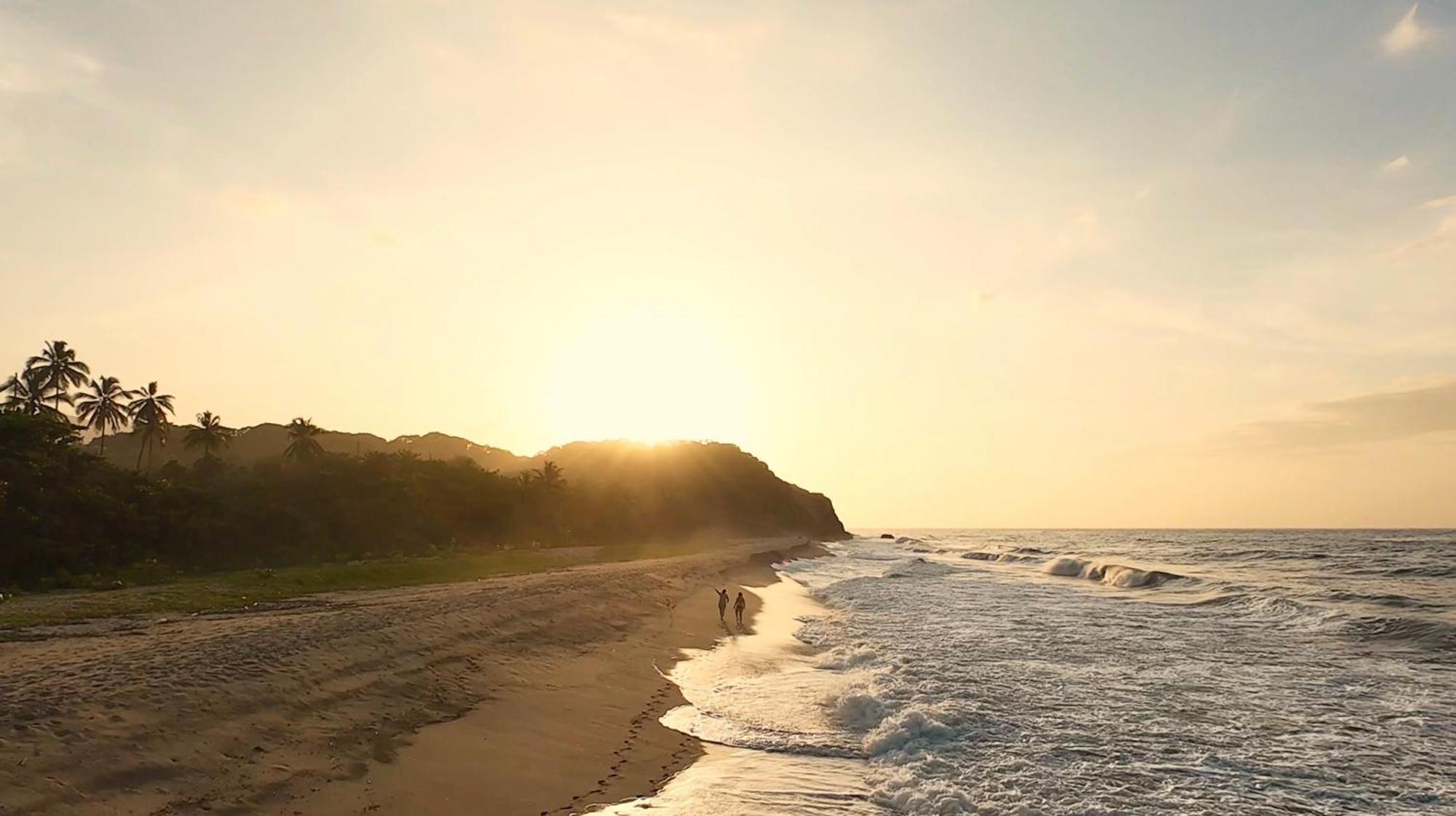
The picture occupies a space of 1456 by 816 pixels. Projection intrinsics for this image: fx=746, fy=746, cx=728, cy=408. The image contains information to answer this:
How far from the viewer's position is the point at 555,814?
34.7 ft

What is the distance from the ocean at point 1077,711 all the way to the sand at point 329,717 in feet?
5.54

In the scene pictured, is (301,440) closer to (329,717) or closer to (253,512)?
(253,512)

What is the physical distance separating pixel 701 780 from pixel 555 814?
8.93 feet

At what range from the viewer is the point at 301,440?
2781 inches

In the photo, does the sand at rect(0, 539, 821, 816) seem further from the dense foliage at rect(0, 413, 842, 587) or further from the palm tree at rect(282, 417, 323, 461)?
the palm tree at rect(282, 417, 323, 461)

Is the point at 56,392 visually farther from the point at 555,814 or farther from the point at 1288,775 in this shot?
the point at 1288,775

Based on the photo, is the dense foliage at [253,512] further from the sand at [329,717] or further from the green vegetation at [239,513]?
the sand at [329,717]

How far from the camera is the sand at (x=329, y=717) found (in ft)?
32.1

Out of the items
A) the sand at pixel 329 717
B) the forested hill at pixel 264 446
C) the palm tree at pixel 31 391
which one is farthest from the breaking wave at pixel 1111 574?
the palm tree at pixel 31 391

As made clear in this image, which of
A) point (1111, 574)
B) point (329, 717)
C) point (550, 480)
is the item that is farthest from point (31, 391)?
point (1111, 574)

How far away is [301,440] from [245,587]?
151 feet

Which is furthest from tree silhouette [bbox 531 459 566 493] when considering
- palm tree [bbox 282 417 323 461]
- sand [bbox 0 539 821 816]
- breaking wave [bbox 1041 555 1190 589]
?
sand [bbox 0 539 821 816]

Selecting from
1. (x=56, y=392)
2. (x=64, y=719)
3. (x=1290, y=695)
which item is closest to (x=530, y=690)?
(x=64, y=719)

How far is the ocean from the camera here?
484 inches
